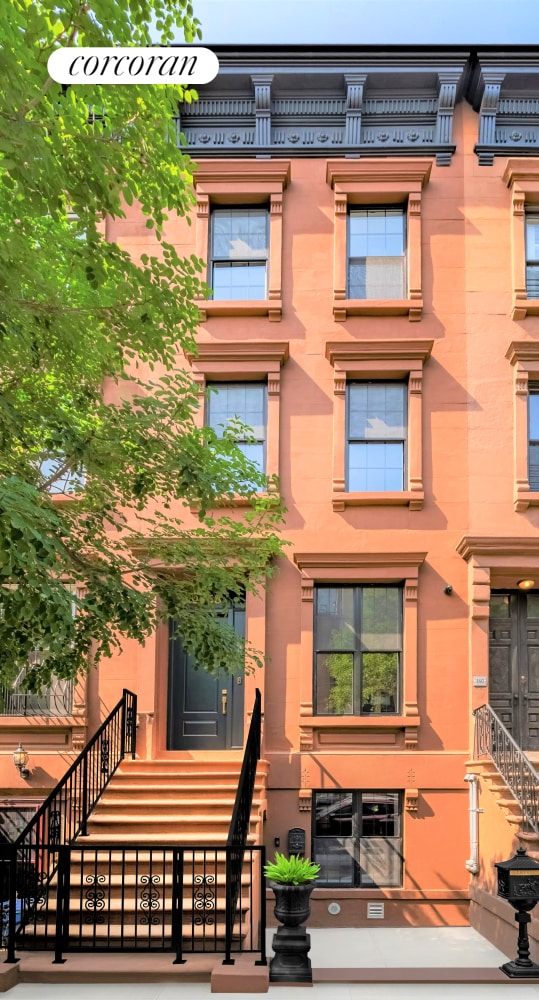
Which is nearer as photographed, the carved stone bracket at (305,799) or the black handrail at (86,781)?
the black handrail at (86,781)

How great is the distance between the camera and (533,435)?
14.3 m

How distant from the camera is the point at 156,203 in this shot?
8.60 meters

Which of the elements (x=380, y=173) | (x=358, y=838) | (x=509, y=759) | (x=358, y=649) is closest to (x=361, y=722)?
(x=358, y=649)

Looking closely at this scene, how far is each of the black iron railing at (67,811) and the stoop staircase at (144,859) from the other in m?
0.02

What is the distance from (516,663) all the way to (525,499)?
2.36 metres

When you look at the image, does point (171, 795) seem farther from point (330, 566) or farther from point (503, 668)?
point (503, 668)

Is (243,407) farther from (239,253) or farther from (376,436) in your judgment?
(239,253)

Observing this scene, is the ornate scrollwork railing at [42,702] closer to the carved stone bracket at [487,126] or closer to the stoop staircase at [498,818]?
the stoop staircase at [498,818]

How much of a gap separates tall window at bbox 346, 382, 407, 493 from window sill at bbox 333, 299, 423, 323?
1037mm

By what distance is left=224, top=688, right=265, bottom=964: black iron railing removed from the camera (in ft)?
30.2

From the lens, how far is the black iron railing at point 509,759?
10715 millimetres

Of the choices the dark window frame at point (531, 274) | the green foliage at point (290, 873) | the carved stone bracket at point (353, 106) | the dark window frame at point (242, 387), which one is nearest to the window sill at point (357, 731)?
the dark window frame at point (242, 387)

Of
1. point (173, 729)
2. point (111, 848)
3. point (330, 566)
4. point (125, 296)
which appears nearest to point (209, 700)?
point (173, 729)

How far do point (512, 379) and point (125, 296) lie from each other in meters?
7.11
